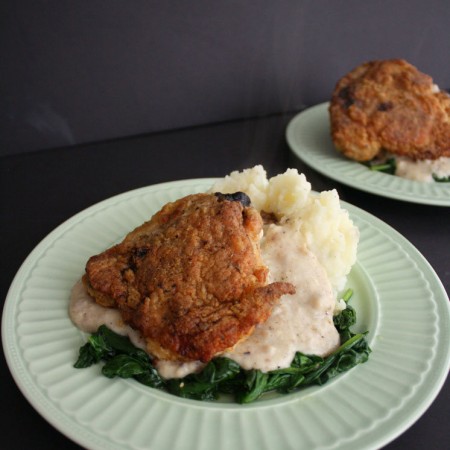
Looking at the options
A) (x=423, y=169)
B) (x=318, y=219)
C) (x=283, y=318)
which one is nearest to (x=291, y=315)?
(x=283, y=318)

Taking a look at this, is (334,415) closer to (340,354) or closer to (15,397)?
(340,354)

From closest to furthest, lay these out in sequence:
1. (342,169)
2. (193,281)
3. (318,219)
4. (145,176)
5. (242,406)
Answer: (242,406)
(193,281)
(318,219)
(342,169)
(145,176)

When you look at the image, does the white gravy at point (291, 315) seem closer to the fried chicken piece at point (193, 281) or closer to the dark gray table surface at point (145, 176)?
the fried chicken piece at point (193, 281)

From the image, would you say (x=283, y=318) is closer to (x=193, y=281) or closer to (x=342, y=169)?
(x=193, y=281)

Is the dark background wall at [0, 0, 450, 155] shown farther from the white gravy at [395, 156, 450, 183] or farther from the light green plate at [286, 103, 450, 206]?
the white gravy at [395, 156, 450, 183]

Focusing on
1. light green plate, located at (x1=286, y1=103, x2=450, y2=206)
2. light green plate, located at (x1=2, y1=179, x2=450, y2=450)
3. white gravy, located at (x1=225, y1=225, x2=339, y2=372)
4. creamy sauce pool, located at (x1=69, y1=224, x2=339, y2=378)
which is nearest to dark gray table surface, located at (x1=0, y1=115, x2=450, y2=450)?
light green plate, located at (x1=286, y1=103, x2=450, y2=206)

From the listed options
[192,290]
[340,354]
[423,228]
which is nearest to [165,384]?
[192,290]
